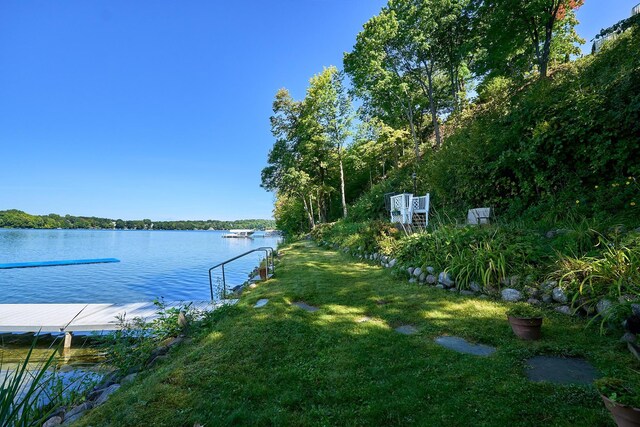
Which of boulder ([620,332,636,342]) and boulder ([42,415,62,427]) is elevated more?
boulder ([620,332,636,342])

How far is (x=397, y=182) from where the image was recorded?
1388cm

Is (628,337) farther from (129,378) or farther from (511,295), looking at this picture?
(129,378)

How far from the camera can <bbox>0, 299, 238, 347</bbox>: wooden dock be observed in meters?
5.84

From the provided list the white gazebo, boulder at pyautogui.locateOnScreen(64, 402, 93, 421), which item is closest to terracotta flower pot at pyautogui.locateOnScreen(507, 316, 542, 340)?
boulder at pyautogui.locateOnScreen(64, 402, 93, 421)

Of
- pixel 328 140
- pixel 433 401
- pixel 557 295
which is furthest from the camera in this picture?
pixel 328 140

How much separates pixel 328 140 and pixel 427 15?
29.4ft

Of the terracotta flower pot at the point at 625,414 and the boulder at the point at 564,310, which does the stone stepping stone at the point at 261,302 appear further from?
the terracotta flower pot at the point at 625,414

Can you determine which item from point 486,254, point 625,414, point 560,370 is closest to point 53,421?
point 625,414

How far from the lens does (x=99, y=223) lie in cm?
6981

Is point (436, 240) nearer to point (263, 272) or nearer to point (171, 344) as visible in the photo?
point (263, 272)

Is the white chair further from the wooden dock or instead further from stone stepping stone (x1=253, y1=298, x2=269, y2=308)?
the wooden dock

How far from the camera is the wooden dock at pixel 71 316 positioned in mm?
5844

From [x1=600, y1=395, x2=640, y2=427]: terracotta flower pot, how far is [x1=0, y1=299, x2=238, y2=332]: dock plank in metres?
5.05

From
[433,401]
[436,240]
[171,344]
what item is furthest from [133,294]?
[433,401]
